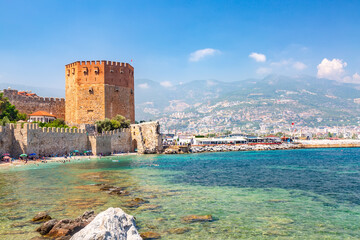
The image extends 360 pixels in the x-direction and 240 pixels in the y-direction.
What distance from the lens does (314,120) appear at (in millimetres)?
191250

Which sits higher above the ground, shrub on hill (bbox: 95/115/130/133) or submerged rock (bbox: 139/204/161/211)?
shrub on hill (bbox: 95/115/130/133)

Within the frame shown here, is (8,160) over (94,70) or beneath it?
beneath

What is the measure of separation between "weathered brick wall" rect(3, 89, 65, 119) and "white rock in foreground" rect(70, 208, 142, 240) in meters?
36.2

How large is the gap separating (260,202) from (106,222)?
6.93 meters

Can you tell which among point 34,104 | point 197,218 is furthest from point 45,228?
point 34,104

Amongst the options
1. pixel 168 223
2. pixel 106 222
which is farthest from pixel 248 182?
pixel 106 222

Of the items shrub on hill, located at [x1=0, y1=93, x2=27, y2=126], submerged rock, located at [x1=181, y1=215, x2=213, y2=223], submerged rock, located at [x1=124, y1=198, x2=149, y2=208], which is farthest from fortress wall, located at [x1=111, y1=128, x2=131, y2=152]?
submerged rock, located at [x1=181, y1=215, x2=213, y2=223]

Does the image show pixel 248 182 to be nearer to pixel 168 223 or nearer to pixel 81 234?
pixel 168 223

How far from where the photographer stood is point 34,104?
126 ft

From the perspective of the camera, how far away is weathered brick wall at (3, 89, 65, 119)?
36.5 meters

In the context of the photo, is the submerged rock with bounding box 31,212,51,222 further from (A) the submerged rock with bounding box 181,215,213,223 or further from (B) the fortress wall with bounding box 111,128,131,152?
(B) the fortress wall with bounding box 111,128,131,152

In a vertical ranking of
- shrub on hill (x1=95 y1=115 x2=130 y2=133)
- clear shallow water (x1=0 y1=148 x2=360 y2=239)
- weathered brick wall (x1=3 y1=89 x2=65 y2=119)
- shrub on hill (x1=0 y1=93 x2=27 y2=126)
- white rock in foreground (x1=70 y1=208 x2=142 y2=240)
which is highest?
weathered brick wall (x1=3 y1=89 x2=65 y2=119)

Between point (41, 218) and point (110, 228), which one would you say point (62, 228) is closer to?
point (41, 218)

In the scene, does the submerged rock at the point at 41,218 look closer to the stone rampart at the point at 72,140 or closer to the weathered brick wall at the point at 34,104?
the stone rampart at the point at 72,140
